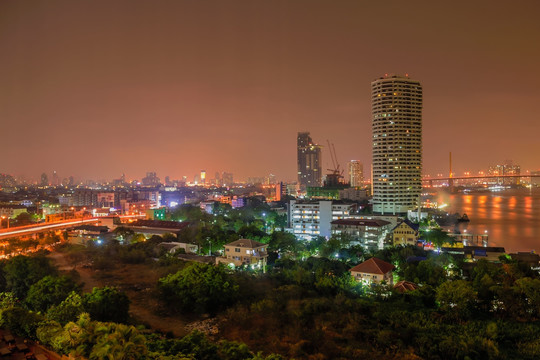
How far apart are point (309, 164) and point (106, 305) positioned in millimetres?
43589

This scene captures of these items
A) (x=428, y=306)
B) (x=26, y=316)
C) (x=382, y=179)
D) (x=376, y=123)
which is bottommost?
(x=428, y=306)

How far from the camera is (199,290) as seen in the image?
5.87 m

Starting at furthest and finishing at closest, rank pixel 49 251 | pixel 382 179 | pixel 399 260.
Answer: pixel 382 179 < pixel 49 251 < pixel 399 260

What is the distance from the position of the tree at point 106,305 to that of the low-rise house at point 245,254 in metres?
3.21

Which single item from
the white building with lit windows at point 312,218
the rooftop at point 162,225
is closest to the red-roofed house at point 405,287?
the white building with lit windows at point 312,218

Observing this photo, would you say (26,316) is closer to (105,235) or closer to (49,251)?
→ (49,251)

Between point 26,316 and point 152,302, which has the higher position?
point 26,316

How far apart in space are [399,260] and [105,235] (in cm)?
799

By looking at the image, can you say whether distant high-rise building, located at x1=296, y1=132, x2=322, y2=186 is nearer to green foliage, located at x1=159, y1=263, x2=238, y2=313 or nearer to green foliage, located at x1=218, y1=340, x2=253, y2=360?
green foliage, located at x1=159, y1=263, x2=238, y2=313

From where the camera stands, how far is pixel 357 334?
4.85 m

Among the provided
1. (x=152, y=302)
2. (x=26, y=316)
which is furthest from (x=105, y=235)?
(x=26, y=316)

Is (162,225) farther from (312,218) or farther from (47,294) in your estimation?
(47,294)

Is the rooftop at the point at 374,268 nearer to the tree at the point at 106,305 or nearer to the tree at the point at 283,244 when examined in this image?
the tree at the point at 283,244

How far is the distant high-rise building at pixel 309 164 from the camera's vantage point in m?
47.6
